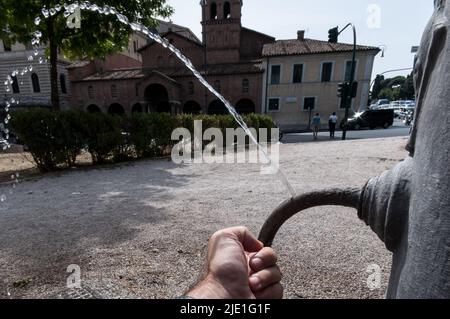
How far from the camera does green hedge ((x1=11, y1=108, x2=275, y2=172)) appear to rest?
7.25 meters

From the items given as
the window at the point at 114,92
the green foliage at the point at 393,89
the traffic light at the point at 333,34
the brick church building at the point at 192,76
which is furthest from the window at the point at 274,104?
the green foliage at the point at 393,89

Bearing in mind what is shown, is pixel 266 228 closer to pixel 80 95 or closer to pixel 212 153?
pixel 212 153

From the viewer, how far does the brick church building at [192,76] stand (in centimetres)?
3048

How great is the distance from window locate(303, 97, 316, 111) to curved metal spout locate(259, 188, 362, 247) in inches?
1228

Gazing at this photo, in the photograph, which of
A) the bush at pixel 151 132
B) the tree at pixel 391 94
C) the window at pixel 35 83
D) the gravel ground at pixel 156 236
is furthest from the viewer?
the tree at pixel 391 94

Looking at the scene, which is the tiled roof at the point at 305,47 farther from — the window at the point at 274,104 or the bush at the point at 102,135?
the bush at the point at 102,135

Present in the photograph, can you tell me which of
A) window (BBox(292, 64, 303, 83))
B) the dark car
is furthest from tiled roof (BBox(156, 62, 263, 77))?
the dark car

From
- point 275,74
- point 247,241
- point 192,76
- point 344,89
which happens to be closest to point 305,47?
point 275,74

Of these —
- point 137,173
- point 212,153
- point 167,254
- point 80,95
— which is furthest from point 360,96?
point 80,95

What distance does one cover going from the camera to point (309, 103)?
30438mm

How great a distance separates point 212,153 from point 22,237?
8030mm

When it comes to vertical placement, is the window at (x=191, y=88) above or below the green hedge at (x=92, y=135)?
above

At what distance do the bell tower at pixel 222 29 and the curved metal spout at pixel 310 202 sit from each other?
33.6m

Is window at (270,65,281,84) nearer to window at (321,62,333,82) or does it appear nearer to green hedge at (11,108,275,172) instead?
window at (321,62,333,82)
